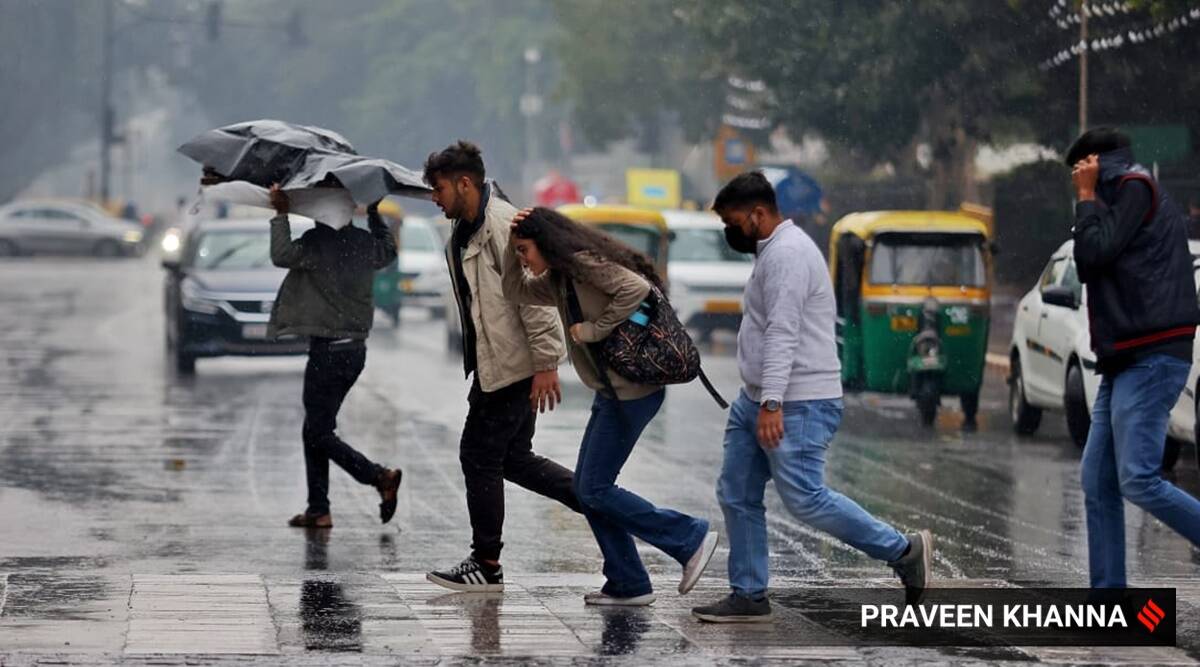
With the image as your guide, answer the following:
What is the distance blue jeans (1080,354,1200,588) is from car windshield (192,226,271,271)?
15.7 meters

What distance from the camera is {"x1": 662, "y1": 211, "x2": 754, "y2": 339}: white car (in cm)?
2905

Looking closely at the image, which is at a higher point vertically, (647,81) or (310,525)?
(647,81)

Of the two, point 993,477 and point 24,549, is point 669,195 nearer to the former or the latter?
point 993,477

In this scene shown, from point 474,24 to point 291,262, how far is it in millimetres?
81098

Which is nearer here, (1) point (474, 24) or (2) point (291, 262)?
(2) point (291, 262)

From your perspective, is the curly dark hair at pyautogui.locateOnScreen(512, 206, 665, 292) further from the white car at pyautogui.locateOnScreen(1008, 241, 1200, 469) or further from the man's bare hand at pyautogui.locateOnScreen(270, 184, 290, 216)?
the white car at pyautogui.locateOnScreen(1008, 241, 1200, 469)

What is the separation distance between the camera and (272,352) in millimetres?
21859

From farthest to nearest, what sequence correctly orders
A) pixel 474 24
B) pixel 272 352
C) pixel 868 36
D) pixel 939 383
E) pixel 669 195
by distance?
1. pixel 474 24
2. pixel 669 195
3. pixel 868 36
4. pixel 272 352
5. pixel 939 383

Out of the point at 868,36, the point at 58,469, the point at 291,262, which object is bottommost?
the point at 58,469

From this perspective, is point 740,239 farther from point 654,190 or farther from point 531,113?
point 531,113

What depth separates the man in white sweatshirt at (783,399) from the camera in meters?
7.88

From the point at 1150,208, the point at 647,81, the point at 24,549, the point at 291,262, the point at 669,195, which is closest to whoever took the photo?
the point at 1150,208

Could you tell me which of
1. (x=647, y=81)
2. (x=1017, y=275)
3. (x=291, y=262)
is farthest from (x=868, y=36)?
(x=647, y=81)

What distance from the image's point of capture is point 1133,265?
26.0ft
